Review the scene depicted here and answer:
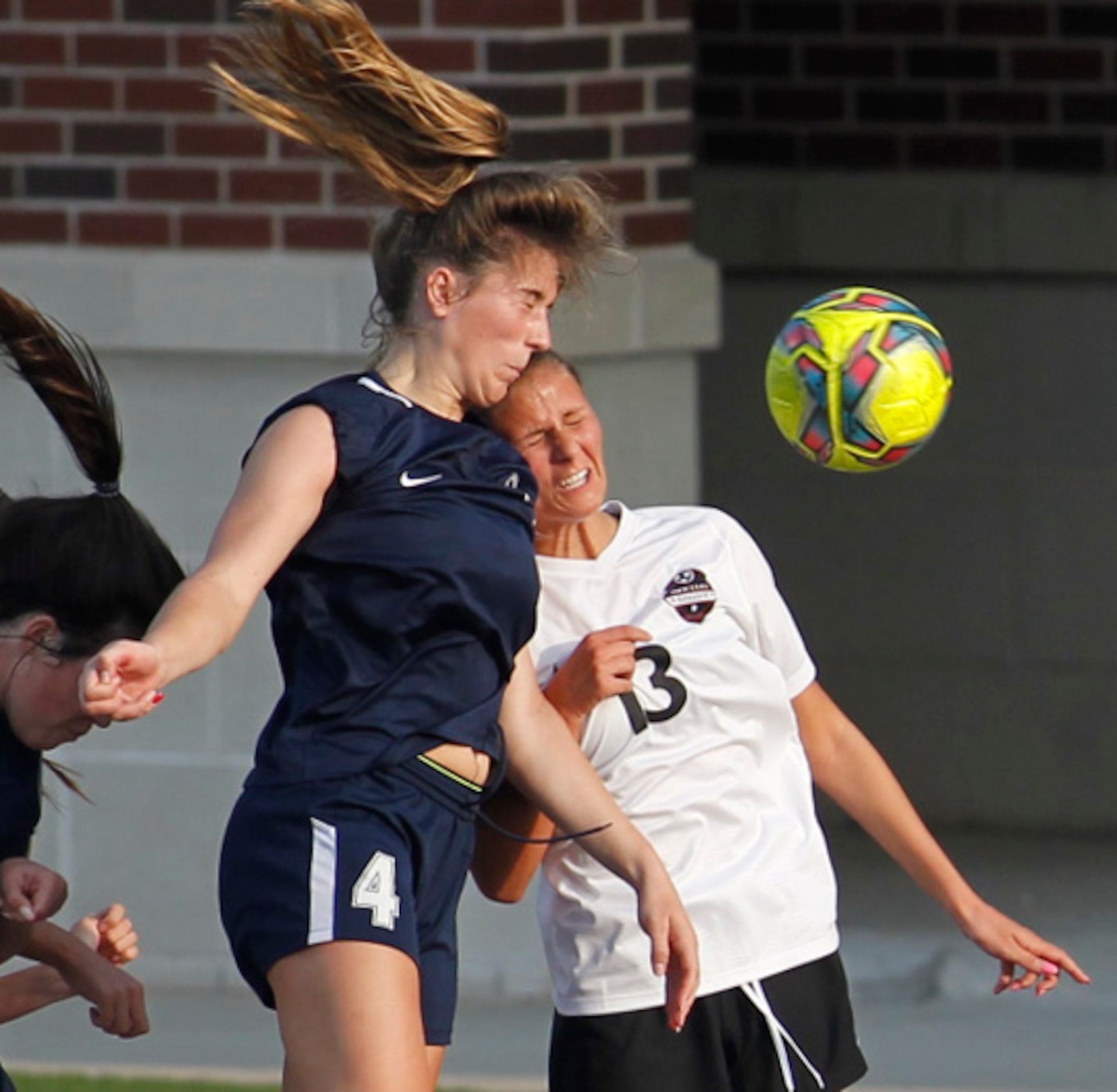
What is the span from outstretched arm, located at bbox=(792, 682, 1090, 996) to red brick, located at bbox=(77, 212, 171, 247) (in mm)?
3037

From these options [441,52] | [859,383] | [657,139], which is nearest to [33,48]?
[441,52]

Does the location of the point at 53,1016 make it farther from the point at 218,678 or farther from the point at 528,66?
the point at 528,66

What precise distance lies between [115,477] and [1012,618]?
533cm

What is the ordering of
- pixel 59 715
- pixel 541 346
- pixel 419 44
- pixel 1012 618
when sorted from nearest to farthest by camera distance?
pixel 59 715, pixel 541 346, pixel 419 44, pixel 1012 618

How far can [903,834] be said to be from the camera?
404 cm

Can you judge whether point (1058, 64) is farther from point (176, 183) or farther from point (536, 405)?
point (536, 405)

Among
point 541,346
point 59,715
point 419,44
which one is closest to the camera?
point 59,715

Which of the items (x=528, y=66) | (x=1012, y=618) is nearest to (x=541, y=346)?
Result: (x=528, y=66)

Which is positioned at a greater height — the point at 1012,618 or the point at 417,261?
the point at 417,261

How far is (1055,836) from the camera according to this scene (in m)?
8.69

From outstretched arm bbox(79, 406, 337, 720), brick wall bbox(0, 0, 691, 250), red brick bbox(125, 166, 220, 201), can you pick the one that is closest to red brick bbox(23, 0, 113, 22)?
brick wall bbox(0, 0, 691, 250)

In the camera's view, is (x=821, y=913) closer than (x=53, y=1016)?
Yes

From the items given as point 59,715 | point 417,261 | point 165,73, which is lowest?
point 59,715

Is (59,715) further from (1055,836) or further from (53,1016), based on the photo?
(1055,836)
